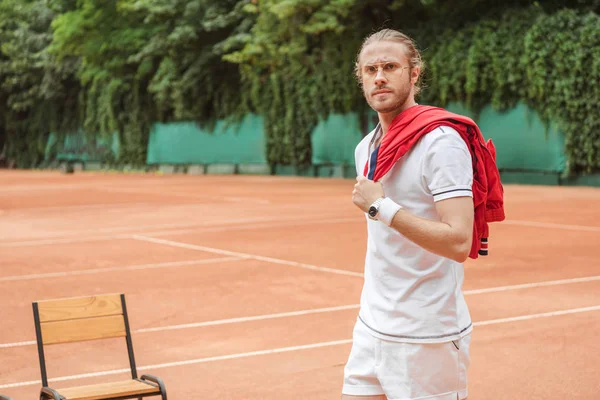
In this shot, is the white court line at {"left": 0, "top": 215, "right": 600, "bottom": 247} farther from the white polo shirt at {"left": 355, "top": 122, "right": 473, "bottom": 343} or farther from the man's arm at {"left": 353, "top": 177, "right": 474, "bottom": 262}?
the man's arm at {"left": 353, "top": 177, "right": 474, "bottom": 262}

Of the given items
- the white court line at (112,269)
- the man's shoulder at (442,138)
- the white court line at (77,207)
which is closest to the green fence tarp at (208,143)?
the white court line at (77,207)

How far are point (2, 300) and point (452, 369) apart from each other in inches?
276

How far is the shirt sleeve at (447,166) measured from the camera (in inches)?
116

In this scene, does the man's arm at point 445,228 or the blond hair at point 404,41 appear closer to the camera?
the man's arm at point 445,228

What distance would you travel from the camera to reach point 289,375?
6.20m

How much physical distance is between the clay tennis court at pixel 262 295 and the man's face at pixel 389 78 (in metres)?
2.90

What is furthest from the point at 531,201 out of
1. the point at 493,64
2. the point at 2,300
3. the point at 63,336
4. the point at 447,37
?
the point at 63,336

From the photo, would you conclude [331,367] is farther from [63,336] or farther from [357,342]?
[357,342]

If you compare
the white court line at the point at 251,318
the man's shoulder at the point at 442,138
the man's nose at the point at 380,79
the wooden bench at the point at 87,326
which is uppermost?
the man's nose at the point at 380,79

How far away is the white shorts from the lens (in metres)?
3.11

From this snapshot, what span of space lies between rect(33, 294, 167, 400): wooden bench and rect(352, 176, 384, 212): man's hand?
6.00 ft

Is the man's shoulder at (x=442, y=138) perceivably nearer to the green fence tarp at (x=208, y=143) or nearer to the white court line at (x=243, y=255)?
the white court line at (x=243, y=255)

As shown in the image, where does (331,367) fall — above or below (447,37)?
below

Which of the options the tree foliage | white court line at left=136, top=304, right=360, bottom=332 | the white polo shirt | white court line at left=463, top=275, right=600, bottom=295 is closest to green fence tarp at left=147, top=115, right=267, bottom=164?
the tree foliage
